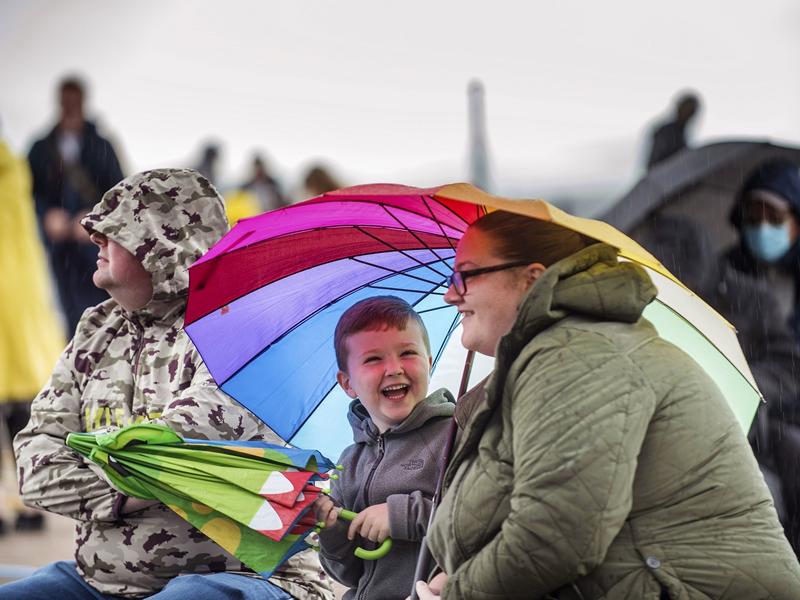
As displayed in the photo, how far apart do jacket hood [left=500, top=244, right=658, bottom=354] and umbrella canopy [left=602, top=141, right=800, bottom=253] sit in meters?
4.31

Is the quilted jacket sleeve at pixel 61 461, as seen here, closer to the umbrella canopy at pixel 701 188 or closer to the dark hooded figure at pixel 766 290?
the dark hooded figure at pixel 766 290

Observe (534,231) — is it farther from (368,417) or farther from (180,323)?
(180,323)

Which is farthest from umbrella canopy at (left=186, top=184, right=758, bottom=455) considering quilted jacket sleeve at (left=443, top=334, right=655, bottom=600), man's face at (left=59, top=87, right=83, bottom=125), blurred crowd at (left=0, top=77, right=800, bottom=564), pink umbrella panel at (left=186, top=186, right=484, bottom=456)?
man's face at (left=59, top=87, right=83, bottom=125)

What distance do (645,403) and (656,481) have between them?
6.3 inches

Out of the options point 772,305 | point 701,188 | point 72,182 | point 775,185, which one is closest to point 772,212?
point 775,185

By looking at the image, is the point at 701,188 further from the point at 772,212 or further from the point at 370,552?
the point at 370,552

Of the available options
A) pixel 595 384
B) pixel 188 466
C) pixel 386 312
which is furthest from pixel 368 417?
pixel 595 384

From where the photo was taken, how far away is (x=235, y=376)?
10.8 ft

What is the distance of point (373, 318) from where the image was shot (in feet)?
10.5

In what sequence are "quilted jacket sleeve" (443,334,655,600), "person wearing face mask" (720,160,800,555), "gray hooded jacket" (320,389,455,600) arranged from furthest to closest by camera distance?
"person wearing face mask" (720,160,800,555), "gray hooded jacket" (320,389,455,600), "quilted jacket sleeve" (443,334,655,600)

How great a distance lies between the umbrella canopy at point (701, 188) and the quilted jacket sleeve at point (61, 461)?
395 cm

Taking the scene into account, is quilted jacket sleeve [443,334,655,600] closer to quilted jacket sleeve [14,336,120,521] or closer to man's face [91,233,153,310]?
quilted jacket sleeve [14,336,120,521]

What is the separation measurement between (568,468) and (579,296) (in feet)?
1.26

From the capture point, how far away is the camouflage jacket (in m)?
3.19
